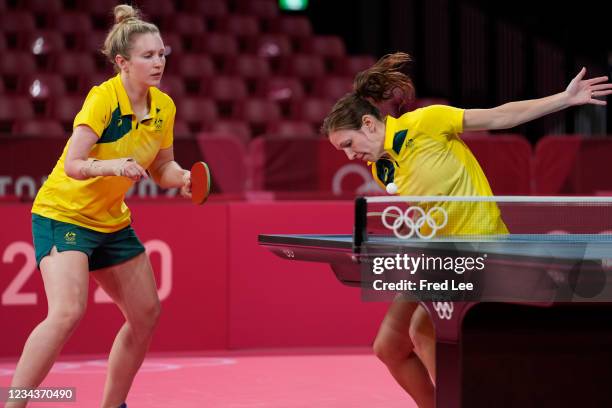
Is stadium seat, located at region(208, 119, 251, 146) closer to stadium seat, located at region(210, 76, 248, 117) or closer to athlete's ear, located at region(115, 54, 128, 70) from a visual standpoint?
stadium seat, located at region(210, 76, 248, 117)

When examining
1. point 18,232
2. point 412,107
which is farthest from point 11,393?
point 412,107

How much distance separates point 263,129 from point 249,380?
4.46 meters

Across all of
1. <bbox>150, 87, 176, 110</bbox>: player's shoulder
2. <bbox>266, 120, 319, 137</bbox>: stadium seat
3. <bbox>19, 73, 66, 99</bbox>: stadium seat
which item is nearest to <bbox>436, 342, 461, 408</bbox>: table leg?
<bbox>150, 87, 176, 110</bbox>: player's shoulder

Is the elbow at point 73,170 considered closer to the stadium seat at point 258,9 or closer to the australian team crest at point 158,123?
the australian team crest at point 158,123

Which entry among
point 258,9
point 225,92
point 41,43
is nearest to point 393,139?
point 225,92

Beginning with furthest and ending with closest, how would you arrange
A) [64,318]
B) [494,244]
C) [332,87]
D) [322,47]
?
1. [322,47]
2. [332,87]
3. [64,318]
4. [494,244]

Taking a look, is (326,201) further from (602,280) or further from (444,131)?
(602,280)

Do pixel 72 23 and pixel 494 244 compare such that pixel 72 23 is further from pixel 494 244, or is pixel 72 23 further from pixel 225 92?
pixel 494 244

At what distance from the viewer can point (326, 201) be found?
639cm

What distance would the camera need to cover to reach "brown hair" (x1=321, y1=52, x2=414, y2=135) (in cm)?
342

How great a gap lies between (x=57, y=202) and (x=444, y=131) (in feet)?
4.65

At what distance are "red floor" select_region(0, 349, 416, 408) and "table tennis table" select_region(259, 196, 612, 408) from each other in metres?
1.48

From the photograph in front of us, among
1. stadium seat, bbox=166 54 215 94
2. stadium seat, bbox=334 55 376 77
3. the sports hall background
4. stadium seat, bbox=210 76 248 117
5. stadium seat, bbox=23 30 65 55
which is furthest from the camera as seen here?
stadium seat, bbox=334 55 376 77

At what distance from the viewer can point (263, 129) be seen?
30.8 feet
